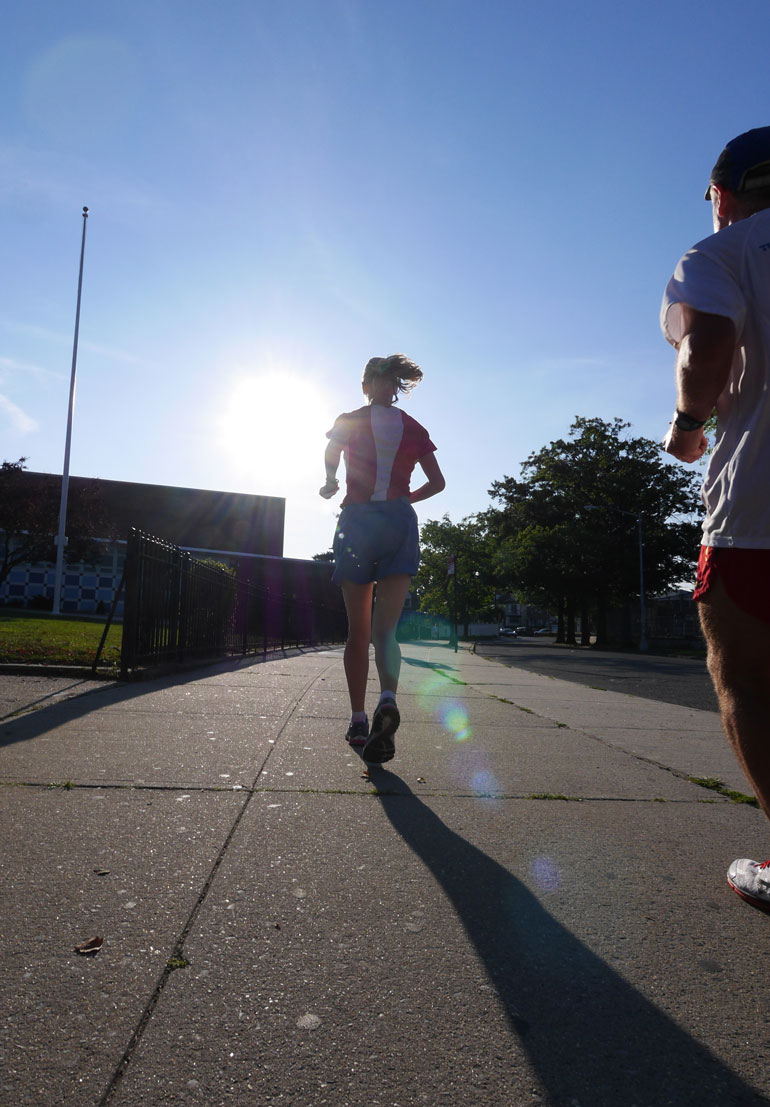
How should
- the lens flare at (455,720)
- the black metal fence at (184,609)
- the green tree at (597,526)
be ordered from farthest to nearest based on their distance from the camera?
the green tree at (597,526) < the black metal fence at (184,609) < the lens flare at (455,720)

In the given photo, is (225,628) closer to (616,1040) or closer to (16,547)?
(616,1040)

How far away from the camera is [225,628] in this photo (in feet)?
34.1

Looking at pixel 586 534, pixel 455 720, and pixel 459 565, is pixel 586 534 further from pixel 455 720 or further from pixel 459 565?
pixel 455 720

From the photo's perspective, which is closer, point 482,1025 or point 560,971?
point 482,1025

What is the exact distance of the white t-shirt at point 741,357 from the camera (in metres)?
1.66

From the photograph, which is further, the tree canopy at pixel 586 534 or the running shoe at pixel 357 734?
the tree canopy at pixel 586 534

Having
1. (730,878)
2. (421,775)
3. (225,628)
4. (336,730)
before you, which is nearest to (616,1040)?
(730,878)

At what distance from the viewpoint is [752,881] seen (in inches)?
69.7

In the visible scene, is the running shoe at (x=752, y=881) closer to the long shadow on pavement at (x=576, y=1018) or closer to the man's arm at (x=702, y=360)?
the long shadow on pavement at (x=576, y=1018)

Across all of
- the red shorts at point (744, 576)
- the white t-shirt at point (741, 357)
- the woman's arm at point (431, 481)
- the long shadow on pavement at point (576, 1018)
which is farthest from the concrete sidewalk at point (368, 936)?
the woman's arm at point (431, 481)

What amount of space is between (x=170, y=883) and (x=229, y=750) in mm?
1562

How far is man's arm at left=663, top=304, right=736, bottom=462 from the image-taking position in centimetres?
169

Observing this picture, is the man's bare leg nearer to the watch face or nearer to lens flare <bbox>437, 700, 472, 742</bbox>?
the watch face

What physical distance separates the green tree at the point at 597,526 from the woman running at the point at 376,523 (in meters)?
38.8
